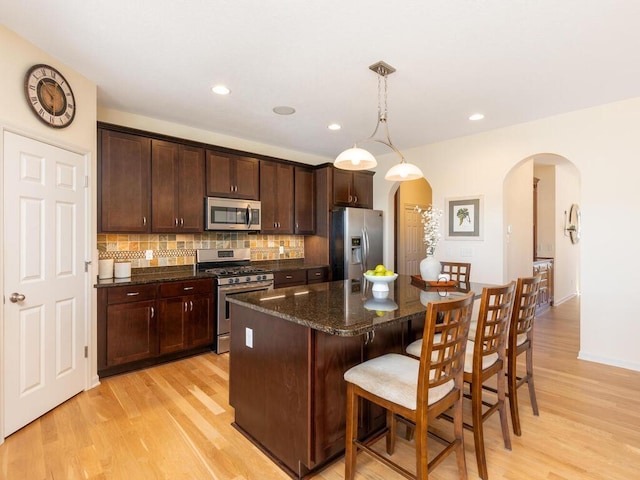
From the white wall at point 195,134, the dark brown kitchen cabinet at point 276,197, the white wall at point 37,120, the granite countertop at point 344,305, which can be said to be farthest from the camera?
the dark brown kitchen cabinet at point 276,197

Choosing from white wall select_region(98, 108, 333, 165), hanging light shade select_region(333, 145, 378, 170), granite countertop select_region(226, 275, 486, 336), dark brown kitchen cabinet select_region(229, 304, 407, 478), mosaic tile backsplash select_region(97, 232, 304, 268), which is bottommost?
dark brown kitchen cabinet select_region(229, 304, 407, 478)

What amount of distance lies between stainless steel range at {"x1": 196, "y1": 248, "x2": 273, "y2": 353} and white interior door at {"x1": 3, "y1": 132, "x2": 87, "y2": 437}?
1.28 meters

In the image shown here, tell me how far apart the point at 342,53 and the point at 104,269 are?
2.90 m

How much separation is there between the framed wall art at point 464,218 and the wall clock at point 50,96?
434 centimetres

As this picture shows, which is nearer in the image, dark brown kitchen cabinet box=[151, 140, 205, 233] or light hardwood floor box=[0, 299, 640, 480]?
light hardwood floor box=[0, 299, 640, 480]

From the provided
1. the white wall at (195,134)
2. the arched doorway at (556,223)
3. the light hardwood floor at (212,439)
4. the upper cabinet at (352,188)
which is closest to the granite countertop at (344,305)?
the light hardwood floor at (212,439)

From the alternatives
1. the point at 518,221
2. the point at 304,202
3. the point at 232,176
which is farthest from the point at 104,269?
the point at 518,221

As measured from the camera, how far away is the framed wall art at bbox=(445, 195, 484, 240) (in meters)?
4.48

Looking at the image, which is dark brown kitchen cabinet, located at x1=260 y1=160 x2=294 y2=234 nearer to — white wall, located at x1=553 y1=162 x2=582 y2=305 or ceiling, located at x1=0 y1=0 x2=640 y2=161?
ceiling, located at x1=0 y1=0 x2=640 y2=161

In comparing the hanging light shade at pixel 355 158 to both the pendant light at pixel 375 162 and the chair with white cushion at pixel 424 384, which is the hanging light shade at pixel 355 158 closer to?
the pendant light at pixel 375 162

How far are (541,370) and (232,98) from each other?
13.2 feet

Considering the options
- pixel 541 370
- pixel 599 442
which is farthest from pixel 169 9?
pixel 541 370

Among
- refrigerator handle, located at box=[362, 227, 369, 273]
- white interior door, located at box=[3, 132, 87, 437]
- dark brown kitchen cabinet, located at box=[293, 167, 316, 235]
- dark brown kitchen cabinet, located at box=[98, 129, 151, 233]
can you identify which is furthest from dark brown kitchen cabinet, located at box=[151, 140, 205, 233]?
refrigerator handle, located at box=[362, 227, 369, 273]

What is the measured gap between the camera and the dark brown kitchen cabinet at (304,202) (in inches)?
197
